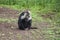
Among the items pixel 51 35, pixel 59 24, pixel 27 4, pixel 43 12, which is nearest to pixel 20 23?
pixel 51 35

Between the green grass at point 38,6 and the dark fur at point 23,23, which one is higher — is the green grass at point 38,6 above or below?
below

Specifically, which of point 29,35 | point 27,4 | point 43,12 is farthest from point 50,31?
point 27,4

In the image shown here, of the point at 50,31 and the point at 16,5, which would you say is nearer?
the point at 50,31

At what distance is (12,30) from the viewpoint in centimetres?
1008

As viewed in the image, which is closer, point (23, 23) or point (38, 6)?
point (23, 23)

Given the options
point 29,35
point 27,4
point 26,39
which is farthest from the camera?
point 27,4

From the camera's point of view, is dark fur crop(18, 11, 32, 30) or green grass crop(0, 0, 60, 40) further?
green grass crop(0, 0, 60, 40)

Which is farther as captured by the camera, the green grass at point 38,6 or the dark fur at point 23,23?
the green grass at point 38,6

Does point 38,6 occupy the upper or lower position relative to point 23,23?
lower

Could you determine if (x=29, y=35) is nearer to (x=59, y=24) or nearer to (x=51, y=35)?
(x=51, y=35)

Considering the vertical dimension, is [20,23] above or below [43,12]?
above

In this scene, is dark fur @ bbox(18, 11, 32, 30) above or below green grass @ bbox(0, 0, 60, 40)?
above

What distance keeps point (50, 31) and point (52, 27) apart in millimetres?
1108

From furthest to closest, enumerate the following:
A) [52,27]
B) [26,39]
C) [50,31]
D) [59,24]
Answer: [59,24] < [52,27] < [50,31] < [26,39]
